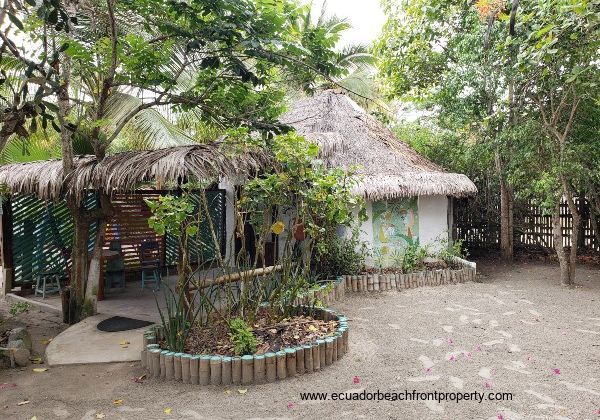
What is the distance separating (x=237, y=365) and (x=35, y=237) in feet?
18.4

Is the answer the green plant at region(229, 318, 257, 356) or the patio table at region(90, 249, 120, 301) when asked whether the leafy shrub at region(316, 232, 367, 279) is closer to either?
the patio table at region(90, 249, 120, 301)

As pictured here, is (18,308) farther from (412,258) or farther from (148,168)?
(412,258)

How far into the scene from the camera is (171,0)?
4770 mm

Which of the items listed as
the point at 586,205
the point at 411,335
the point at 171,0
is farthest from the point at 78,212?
the point at 586,205

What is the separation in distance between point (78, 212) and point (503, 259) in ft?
28.9

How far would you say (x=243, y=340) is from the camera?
4.18 meters

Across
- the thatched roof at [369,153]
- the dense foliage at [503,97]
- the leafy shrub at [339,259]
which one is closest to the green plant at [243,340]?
the leafy shrub at [339,259]

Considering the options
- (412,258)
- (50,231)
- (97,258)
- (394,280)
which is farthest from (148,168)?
(412,258)

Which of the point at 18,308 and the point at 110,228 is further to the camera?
the point at 110,228

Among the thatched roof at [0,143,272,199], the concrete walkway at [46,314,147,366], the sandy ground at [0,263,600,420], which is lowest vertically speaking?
the sandy ground at [0,263,600,420]

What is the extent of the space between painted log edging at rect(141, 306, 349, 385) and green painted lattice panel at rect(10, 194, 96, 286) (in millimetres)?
4482

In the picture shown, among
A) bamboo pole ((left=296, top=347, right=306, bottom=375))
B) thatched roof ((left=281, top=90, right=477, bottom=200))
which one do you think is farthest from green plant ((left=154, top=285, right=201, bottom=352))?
thatched roof ((left=281, top=90, right=477, bottom=200))

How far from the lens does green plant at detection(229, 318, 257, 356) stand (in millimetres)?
4148

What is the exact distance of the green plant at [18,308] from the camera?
6574 mm
